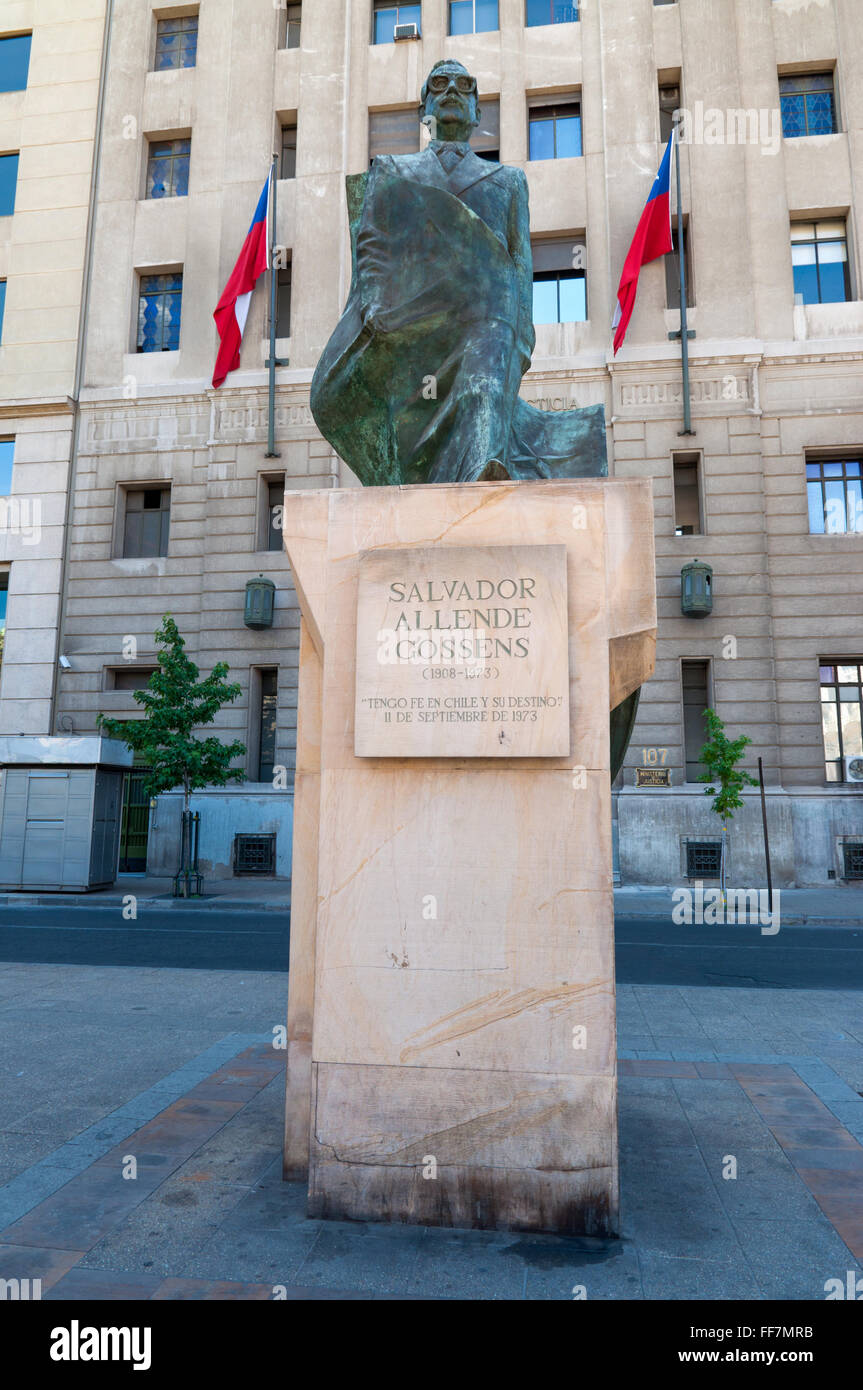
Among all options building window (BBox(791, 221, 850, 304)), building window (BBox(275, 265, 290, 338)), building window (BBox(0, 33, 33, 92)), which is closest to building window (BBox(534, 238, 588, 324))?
building window (BBox(791, 221, 850, 304))

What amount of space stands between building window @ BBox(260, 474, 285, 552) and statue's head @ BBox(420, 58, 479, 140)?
18.0 m

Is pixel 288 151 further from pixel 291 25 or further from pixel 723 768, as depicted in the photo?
pixel 723 768

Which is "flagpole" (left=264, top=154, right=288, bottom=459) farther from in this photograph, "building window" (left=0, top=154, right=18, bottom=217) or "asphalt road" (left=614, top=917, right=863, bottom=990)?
"asphalt road" (left=614, top=917, right=863, bottom=990)

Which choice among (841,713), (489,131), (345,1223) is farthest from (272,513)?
(345,1223)

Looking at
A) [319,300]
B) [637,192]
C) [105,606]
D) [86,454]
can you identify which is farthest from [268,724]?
[637,192]

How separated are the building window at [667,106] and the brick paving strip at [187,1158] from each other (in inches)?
940

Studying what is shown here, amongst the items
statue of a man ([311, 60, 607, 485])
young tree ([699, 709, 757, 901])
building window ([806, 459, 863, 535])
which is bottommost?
young tree ([699, 709, 757, 901])

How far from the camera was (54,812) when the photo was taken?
730 inches

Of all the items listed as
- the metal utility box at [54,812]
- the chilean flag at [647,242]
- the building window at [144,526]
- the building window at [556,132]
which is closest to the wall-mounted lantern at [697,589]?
the chilean flag at [647,242]

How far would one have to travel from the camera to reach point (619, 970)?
9.79m

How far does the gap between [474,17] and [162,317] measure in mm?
11489

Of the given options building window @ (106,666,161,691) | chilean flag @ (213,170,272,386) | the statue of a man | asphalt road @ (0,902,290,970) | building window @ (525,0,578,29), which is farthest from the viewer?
building window @ (525,0,578,29)

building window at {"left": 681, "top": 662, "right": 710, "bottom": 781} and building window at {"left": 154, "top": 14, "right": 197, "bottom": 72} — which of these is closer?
building window at {"left": 681, "top": 662, "right": 710, "bottom": 781}

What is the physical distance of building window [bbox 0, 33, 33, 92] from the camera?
26.2 m
